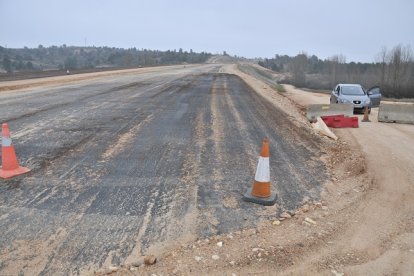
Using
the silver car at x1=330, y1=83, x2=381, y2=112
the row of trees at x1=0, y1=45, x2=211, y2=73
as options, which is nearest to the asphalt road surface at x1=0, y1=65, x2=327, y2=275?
the silver car at x1=330, y1=83, x2=381, y2=112

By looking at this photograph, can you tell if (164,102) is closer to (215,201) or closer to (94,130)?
(94,130)

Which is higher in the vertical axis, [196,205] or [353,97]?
[353,97]

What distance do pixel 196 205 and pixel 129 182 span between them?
4.28 feet

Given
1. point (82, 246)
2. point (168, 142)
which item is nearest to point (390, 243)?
point (82, 246)

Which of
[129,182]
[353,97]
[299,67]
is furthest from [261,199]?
[299,67]

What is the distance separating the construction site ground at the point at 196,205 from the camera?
4.08 m

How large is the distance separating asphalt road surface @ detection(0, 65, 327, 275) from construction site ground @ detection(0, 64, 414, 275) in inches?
0.8

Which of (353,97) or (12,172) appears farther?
(353,97)

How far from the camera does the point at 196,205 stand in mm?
5344

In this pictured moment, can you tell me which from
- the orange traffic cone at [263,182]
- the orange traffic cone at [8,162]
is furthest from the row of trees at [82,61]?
the orange traffic cone at [263,182]

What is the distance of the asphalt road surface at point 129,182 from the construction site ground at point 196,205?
2 cm

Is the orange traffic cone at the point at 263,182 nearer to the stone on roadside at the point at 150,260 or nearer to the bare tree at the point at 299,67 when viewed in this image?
the stone on roadside at the point at 150,260

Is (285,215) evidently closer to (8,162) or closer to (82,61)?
(8,162)

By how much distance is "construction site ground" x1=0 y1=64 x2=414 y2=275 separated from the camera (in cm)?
408
